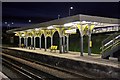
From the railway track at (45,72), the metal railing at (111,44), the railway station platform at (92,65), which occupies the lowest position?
the railway track at (45,72)

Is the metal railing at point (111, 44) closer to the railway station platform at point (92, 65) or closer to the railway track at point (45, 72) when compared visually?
the railway station platform at point (92, 65)

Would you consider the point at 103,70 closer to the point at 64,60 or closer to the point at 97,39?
the point at 64,60

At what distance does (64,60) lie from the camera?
16797mm

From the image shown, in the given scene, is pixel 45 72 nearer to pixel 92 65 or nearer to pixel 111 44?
pixel 92 65

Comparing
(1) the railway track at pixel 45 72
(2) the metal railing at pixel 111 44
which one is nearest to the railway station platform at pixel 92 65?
(1) the railway track at pixel 45 72

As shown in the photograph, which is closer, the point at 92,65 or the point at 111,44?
the point at 92,65

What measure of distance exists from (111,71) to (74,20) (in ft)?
19.4

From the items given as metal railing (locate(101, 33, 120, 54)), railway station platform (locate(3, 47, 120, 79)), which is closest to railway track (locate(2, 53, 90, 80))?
railway station platform (locate(3, 47, 120, 79))

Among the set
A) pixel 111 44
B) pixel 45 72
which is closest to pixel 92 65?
pixel 45 72

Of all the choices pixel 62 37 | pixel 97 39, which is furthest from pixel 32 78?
pixel 97 39

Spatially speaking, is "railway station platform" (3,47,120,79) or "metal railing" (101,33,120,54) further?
"metal railing" (101,33,120,54)

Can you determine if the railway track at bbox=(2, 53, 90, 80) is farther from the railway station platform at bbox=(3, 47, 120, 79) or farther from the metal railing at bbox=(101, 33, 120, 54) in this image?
the metal railing at bbox=(101, 33, 120, 54)

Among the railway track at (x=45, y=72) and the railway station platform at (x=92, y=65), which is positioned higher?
the railway station platform at (x=92, y=65)

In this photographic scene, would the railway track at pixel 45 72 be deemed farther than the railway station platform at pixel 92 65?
Yes
